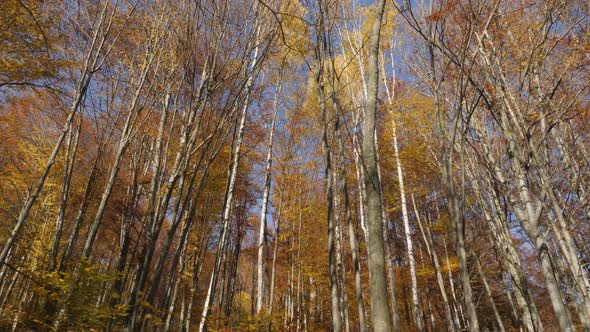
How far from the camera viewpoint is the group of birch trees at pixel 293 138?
316cm

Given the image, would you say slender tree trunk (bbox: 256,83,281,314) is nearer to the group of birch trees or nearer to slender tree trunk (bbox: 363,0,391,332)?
the group of birch trees

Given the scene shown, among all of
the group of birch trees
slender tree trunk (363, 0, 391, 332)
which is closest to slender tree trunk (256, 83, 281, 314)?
the group of birch trees

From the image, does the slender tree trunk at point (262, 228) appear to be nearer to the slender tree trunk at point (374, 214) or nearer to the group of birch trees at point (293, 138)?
the group of birch trees at point (293, 138)

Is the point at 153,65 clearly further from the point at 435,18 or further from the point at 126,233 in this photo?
the point at 435,18

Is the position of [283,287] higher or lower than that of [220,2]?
lower

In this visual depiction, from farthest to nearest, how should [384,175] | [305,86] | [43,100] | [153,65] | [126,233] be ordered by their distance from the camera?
[384,175]
[305,86]
[43,100]
[126,233]
[153,65]

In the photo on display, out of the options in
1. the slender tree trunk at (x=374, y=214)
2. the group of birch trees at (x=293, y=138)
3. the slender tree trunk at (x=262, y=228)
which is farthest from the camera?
the slender tree trunk at (x=262, y=228)

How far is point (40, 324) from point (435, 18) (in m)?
5.81

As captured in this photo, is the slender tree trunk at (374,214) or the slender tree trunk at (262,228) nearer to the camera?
the slender tree trunk at (374,214)

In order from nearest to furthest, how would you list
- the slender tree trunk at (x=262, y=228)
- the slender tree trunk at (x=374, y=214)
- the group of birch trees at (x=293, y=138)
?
1. the slender tree trunk at (x=374, y=214)
2. the group of birch trees at (x=293, y=138)
3. the slender tree trunk at (x=262, y=228)

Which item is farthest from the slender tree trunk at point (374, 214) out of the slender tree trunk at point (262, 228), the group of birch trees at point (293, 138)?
the slender tree trunk at point (262, 228)

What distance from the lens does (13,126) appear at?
406 inches

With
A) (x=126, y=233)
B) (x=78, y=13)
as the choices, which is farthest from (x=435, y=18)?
(x=126, y=233)

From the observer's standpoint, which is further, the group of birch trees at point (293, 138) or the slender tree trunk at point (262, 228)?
the slender tree trunk at point (262, 228)
